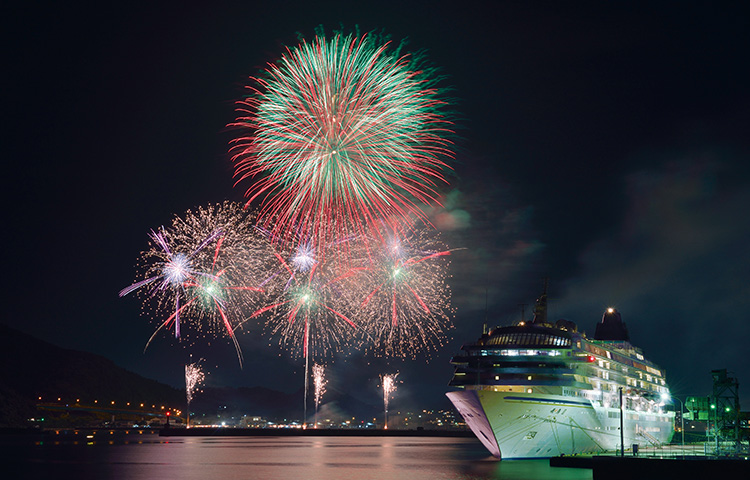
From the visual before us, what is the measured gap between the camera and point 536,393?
67.1 metres

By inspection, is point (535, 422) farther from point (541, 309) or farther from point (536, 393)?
point (541, 309)

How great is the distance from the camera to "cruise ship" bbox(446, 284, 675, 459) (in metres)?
66.6

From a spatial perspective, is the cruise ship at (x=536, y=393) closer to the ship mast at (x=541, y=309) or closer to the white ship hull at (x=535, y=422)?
the white ship hull at (x=535, y=422)

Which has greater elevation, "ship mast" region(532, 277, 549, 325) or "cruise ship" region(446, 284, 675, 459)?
"ship mast" region(532, 277, 549, 325)

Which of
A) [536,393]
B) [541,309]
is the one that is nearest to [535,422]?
[536,393]

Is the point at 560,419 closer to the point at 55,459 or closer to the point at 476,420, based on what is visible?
the point at 476,420

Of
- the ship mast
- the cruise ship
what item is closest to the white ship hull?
the cruise ship

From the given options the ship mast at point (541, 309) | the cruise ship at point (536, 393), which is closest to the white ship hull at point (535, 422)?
the cruise ship at point (536, 393)

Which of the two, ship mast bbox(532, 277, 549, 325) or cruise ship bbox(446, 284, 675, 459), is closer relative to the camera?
cruise ship bbox(446, 284, 675, 459)

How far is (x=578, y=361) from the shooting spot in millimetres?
70688

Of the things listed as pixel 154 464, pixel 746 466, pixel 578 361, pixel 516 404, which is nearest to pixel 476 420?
pixel 516 404

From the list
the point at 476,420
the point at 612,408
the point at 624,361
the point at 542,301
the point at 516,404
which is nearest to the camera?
the point at 516,404

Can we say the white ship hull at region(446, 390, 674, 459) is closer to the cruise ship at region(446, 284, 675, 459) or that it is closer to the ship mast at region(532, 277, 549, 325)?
the cruise ship at region(446, 284, 675, 459)

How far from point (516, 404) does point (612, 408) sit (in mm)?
18731
